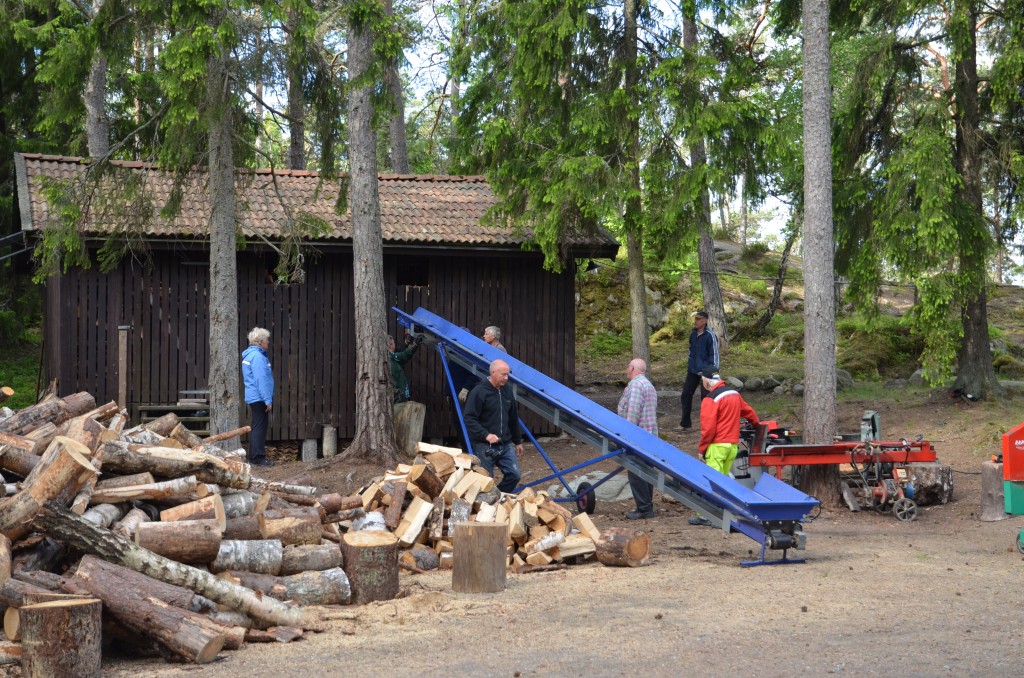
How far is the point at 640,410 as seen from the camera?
38.0ft

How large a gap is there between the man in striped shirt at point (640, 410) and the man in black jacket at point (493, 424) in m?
1.48

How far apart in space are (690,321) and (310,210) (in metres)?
13.6

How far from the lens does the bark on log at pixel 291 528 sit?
8.13 m

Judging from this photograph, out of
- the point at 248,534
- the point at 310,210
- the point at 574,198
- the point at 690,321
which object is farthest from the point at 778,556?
the point at 690,321

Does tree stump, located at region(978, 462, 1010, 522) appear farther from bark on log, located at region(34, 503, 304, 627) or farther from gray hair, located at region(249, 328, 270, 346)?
gray hair, located at region(249, 328, 270, 346)

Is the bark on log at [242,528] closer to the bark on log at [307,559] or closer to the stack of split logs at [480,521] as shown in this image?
the bark on log at [307,559]

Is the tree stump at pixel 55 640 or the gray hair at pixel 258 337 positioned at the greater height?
the gray hair at pixel 258 337

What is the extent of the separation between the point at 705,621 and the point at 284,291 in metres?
10.2

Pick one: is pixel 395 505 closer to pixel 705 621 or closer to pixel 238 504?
pixel 238 504

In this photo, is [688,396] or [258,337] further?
[688,396]

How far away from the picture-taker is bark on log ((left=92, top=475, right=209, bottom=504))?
297 inches

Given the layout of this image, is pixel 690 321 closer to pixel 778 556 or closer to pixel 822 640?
pixel 778 556

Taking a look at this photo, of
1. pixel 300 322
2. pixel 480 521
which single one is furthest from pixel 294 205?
pixel 480 521

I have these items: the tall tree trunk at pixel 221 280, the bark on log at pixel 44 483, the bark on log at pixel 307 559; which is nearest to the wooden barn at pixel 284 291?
the tall tree trunk at pixel 221 280
